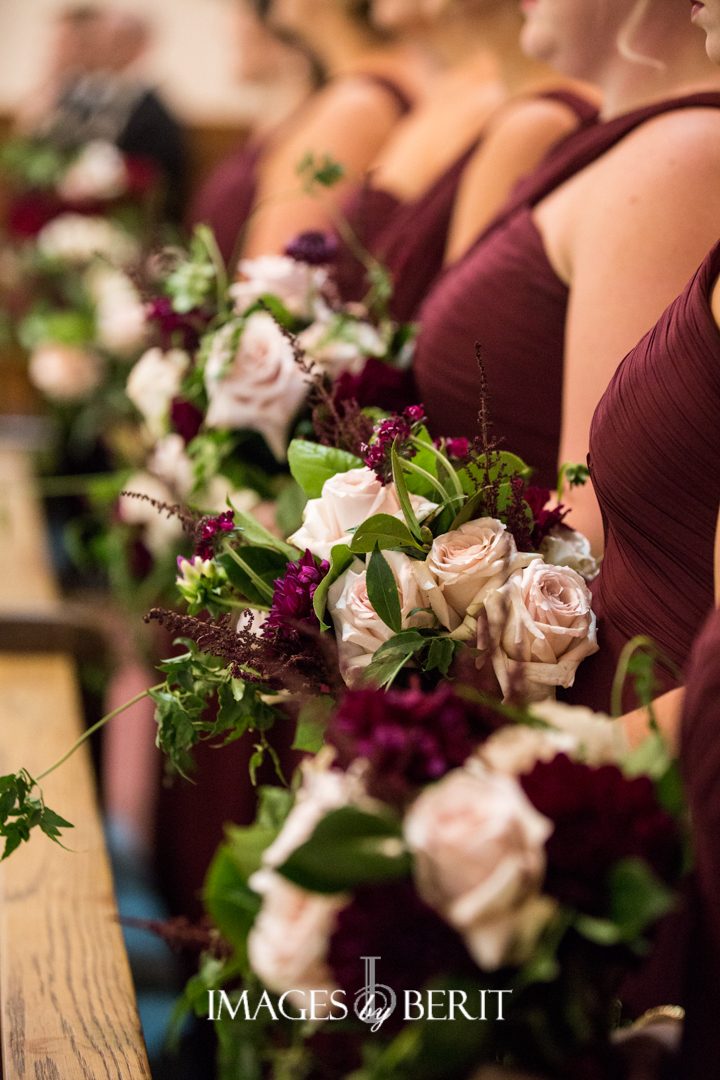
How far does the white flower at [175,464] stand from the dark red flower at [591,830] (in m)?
0.70

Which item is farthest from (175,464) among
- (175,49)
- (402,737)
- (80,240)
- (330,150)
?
(175,49)

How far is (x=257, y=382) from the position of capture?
94 centimetres

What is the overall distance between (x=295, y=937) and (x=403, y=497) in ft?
0.94

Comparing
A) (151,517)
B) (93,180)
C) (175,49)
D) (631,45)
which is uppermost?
(175,49)

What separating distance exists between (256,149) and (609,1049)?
2.41 metres

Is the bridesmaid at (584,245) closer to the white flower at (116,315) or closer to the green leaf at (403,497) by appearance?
the green leaf at (403,497)

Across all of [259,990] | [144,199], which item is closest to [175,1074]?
[259,990]

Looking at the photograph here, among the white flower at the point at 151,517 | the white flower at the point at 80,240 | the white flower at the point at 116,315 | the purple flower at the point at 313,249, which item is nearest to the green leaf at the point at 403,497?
the purple flower at the point at 313,249

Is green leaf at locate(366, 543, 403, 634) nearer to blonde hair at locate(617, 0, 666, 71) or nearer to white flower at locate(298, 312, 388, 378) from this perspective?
white flower at locate(298, 312, 388, 378)

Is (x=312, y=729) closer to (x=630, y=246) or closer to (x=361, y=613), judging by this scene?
(x=361, y=613)

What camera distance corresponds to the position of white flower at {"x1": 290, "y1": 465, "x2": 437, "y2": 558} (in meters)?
0.66

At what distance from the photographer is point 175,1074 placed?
1139 millimetres

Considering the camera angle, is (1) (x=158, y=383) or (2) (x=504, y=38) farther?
(2) (x=504, y=38)

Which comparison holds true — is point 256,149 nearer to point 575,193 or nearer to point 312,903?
point 575,193
